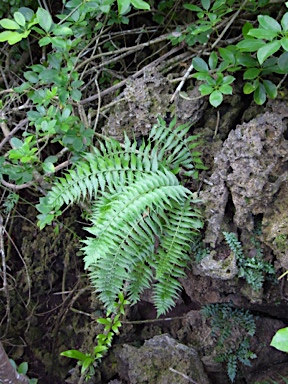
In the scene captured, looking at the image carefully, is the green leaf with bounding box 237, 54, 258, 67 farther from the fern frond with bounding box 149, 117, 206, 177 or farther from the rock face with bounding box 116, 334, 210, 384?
the rock face with bounding box 116, 334, 210, 384

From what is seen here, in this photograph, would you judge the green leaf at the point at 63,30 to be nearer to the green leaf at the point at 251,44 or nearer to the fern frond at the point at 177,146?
the fern frond at the point at 177,146

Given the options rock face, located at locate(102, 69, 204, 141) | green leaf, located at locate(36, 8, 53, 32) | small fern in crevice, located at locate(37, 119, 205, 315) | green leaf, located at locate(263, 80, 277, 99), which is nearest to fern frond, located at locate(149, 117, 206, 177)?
small fern in crevice, located at locate(37, 119, 205, 315)

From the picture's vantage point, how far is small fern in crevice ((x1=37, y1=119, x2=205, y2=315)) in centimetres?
239

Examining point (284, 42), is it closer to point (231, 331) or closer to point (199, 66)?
point (199, 66)

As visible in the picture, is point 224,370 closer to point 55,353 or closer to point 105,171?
point 55,353

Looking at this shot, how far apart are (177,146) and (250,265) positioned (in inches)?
35.6

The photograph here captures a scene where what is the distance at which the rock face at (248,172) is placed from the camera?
244cm

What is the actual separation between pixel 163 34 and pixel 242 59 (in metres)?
0.92

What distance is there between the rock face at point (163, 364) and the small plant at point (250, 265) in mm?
766

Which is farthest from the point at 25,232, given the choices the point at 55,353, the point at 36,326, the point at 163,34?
the point at 163,34

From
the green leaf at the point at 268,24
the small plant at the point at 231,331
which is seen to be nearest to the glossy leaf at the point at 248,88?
the green leaf at the point at 268,24

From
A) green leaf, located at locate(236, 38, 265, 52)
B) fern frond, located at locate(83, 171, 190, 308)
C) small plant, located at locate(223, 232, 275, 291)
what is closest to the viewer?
green leaf, located at locate(236, 38, 265, 52)

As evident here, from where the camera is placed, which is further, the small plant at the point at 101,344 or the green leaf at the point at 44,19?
the small plant at the point at 101,344

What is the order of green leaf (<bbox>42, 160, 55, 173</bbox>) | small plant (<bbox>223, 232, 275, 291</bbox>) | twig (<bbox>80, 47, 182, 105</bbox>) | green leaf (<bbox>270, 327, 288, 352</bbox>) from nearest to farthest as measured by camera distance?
1. green leaf (<bbox>270, 327, 288, 352</bbox>)
2. small plant (<bbox>223, 232, 275, 291</bbox>)
3. green leaf (<bbox>42, 160, 55, 173</bbox>)
4. twig (<bbox>80, 47, 182, 105</bbox>)
